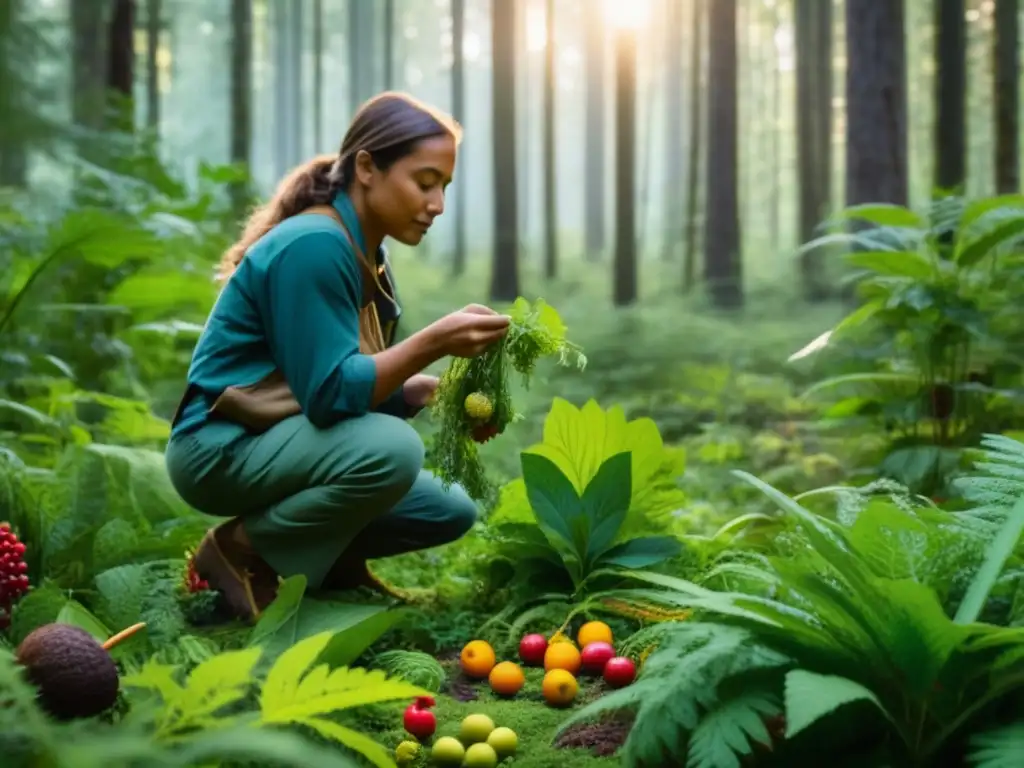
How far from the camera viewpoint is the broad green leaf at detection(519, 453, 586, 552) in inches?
133

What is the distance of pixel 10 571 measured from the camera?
9.39 feet

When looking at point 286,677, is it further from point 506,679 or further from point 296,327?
point 296,327

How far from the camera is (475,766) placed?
238 cm

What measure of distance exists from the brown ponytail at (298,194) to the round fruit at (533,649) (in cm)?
143

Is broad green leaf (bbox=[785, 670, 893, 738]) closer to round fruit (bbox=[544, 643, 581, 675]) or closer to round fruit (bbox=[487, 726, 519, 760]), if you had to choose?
round fruit (bbox=[487, 726, 519, 760])

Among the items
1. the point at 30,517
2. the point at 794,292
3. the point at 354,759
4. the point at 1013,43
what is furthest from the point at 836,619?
the point at 794,292

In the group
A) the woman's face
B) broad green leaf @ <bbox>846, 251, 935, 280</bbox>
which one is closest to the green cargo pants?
the woman's face

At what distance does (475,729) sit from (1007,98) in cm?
1039

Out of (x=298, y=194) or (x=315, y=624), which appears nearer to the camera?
(x=315, y=624)

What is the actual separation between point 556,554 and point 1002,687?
1691 millimetres

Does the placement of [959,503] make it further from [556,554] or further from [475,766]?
[475,766]

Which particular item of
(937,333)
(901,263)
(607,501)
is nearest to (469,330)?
(607,501)

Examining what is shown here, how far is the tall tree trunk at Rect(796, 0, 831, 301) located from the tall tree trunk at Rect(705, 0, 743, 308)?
1.87m

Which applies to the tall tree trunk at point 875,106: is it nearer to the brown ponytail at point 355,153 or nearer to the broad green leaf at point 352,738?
the brown ponytail at point 355,153
